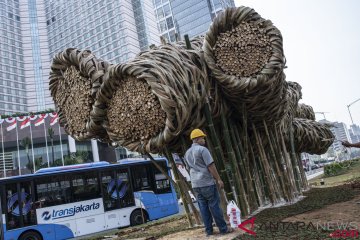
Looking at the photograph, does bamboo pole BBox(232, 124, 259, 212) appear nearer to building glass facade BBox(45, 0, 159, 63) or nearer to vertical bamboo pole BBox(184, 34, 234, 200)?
vertical bamboo pole BBox(184, 34, 234, 200)

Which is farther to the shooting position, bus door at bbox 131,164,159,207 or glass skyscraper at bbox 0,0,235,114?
glass skyscraper at bbox 0,0,235,114

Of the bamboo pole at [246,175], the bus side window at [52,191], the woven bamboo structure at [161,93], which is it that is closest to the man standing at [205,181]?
the woven bamboo structure at [161,93]

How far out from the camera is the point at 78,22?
79.1 metres

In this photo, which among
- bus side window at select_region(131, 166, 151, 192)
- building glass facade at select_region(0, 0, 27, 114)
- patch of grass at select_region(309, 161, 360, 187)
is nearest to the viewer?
patch of grass at select_region(309, 161, 360, 187)

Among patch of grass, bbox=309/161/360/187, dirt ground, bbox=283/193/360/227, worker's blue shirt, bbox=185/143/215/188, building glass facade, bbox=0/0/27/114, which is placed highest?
building glass facade, bbox=0/0/27/114

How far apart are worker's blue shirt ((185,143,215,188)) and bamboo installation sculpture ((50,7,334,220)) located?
354 millimetres

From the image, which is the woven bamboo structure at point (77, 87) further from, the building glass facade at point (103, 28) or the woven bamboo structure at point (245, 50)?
the building glass facade at point (103, 28)

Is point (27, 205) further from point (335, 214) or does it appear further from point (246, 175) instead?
point (335, 214)

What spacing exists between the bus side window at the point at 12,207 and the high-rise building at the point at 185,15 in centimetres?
6726

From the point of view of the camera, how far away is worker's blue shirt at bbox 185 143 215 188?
386cm

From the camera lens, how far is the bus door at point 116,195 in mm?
11227

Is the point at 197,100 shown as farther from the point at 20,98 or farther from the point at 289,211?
the point at 20,98

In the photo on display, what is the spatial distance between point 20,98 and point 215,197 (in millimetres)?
81604

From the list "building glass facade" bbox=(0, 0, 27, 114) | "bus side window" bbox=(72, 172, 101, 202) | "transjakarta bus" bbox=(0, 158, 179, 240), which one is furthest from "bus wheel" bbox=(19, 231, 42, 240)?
"building glass facade" bbox=(0, 0, 27, 114)
